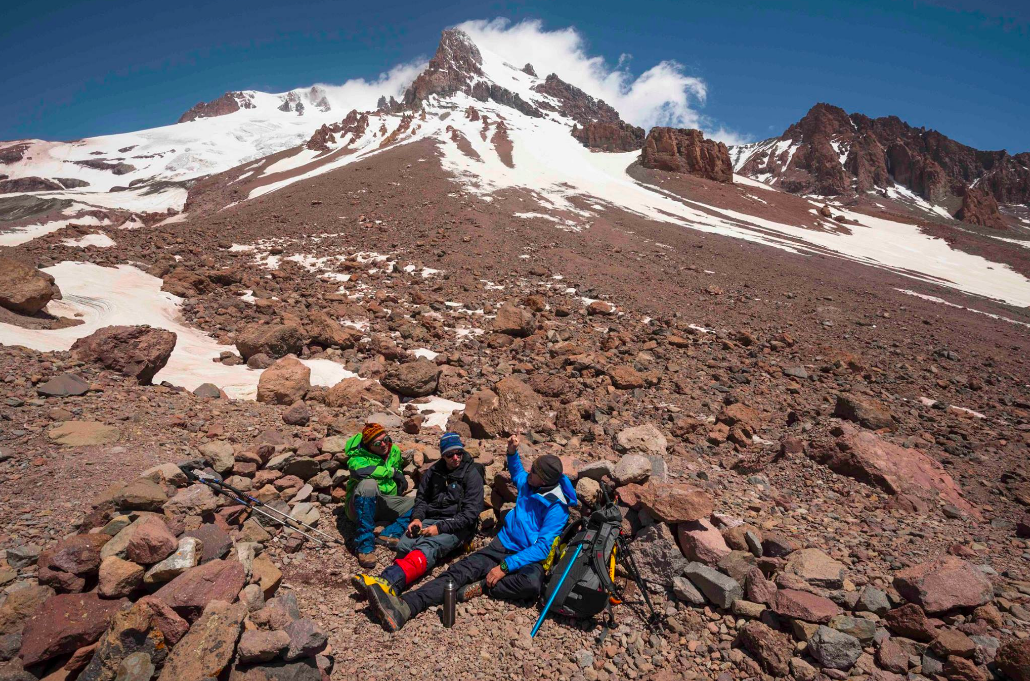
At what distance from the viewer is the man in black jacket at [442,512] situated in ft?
14.1

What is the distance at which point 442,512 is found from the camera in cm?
476

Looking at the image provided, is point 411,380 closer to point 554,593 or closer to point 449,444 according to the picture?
point 449,444

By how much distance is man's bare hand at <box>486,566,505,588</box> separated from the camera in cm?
411

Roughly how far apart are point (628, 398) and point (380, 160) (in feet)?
112

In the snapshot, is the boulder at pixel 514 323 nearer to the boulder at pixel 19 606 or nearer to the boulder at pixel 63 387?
the boulder at pixel 63 387

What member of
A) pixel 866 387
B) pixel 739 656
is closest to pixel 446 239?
pixel 866 387

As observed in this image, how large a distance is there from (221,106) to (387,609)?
191344 mm

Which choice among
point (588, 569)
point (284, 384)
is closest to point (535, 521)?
point (588, 569)

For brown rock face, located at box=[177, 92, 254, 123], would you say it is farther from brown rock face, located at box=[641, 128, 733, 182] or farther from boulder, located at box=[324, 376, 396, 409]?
boulder, located at box=[324, 376, 396, 409]

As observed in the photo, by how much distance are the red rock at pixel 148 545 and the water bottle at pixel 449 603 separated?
2.12 metres

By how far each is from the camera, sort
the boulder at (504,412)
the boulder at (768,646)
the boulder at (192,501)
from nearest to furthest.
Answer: the boulder at (768,646) < the boulder at (192,501) < the boulder at (504,412)

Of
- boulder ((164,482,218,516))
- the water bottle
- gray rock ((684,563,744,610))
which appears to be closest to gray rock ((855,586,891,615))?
gray rock ((684,563,744,610))

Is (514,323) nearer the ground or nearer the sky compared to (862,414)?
nearer the ground

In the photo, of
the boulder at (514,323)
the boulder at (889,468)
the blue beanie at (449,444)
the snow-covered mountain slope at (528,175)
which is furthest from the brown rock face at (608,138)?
the blue beanie at (449,444)
